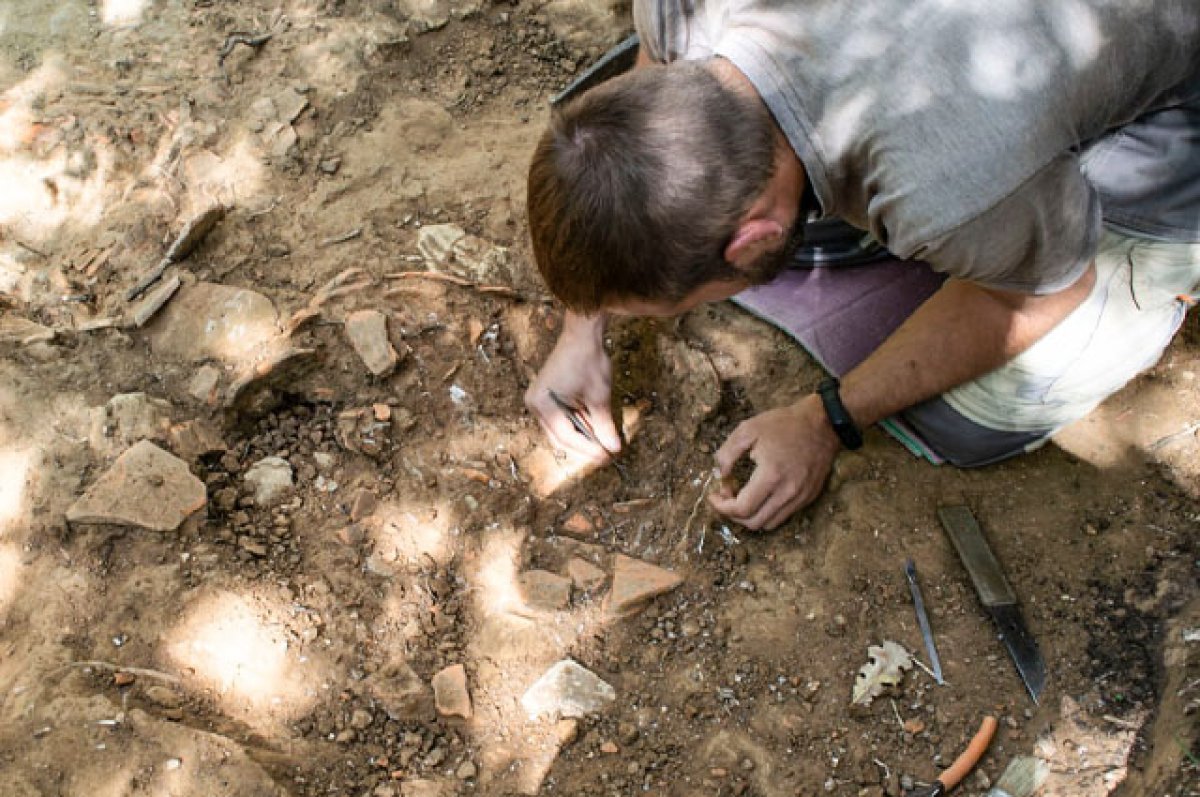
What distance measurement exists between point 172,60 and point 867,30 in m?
2.69

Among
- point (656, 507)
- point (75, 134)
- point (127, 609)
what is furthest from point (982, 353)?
point (75, 134)

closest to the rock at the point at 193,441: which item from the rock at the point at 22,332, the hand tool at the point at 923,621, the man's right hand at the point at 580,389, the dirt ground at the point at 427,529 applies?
the dirt ground at the point at 427,529

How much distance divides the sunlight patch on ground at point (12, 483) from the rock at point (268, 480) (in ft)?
1.67

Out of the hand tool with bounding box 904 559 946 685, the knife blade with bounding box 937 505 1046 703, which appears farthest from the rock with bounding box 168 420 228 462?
the knife blade with bounding box 937 505 1046 703

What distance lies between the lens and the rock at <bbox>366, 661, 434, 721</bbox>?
2.29m

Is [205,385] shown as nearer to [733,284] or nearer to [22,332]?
[22,332]

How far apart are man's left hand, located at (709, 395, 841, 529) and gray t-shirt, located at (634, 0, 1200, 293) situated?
689 mm

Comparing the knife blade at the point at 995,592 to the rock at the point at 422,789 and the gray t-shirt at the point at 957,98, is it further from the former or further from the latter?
the rock at the point at 422,789

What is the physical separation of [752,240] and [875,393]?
2.70ft

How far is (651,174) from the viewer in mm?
1798

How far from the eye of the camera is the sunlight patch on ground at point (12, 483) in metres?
2.37

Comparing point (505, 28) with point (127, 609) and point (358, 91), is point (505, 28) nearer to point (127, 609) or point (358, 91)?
point (358, 91)

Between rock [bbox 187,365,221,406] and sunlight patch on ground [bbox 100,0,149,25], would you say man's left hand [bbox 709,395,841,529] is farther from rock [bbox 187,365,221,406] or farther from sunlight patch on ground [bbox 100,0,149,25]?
sunlight patch on ground [bbox 100,0,149,25]

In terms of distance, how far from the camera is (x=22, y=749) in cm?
201
